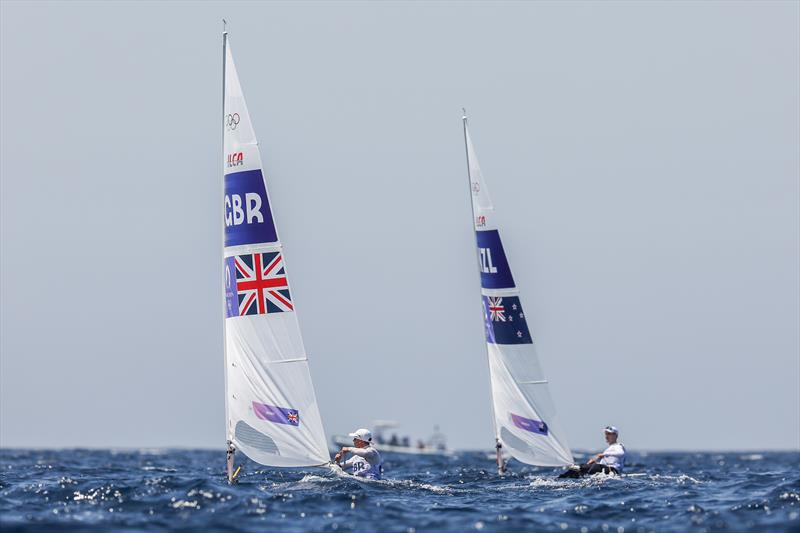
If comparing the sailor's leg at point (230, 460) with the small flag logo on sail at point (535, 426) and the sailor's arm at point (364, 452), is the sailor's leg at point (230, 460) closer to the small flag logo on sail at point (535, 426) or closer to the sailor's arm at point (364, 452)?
the sailor's arm at point (364, 452)

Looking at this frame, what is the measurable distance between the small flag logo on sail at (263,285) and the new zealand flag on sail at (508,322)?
454 inches

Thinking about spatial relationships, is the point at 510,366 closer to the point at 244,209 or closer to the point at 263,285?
the point at 263,285

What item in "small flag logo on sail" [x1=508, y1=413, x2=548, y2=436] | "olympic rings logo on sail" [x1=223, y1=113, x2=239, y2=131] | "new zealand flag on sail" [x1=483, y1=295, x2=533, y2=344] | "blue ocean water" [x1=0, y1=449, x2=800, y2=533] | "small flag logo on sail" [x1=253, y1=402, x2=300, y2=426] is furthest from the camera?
"new zealand flag on sail" [x1=483, y1=295, x2=533, y2=344]

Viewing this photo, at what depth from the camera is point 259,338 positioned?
24.5 m

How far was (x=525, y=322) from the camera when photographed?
3481cm

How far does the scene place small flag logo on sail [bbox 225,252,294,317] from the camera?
24.5 metres

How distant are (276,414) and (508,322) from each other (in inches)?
468

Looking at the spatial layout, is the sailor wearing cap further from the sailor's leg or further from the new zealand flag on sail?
the new zealand flag on sail

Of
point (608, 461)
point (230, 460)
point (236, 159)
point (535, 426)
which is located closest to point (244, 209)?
point (236, 159)

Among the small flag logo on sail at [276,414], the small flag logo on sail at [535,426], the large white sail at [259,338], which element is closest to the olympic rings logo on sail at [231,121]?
the large white sail at [259,338]

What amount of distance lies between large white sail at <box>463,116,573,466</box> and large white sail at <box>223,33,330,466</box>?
36.6 feet

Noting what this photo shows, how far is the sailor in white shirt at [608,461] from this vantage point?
3062 cm

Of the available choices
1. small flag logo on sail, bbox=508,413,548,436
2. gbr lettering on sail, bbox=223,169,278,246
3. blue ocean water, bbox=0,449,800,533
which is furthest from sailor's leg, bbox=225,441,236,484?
small flag logo on sail, bbox=508,413,548,436

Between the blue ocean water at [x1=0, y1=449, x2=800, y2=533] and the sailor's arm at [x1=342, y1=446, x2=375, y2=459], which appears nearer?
the blue ocean water at [x1=0, y1=449, x2=800, y2=533]
